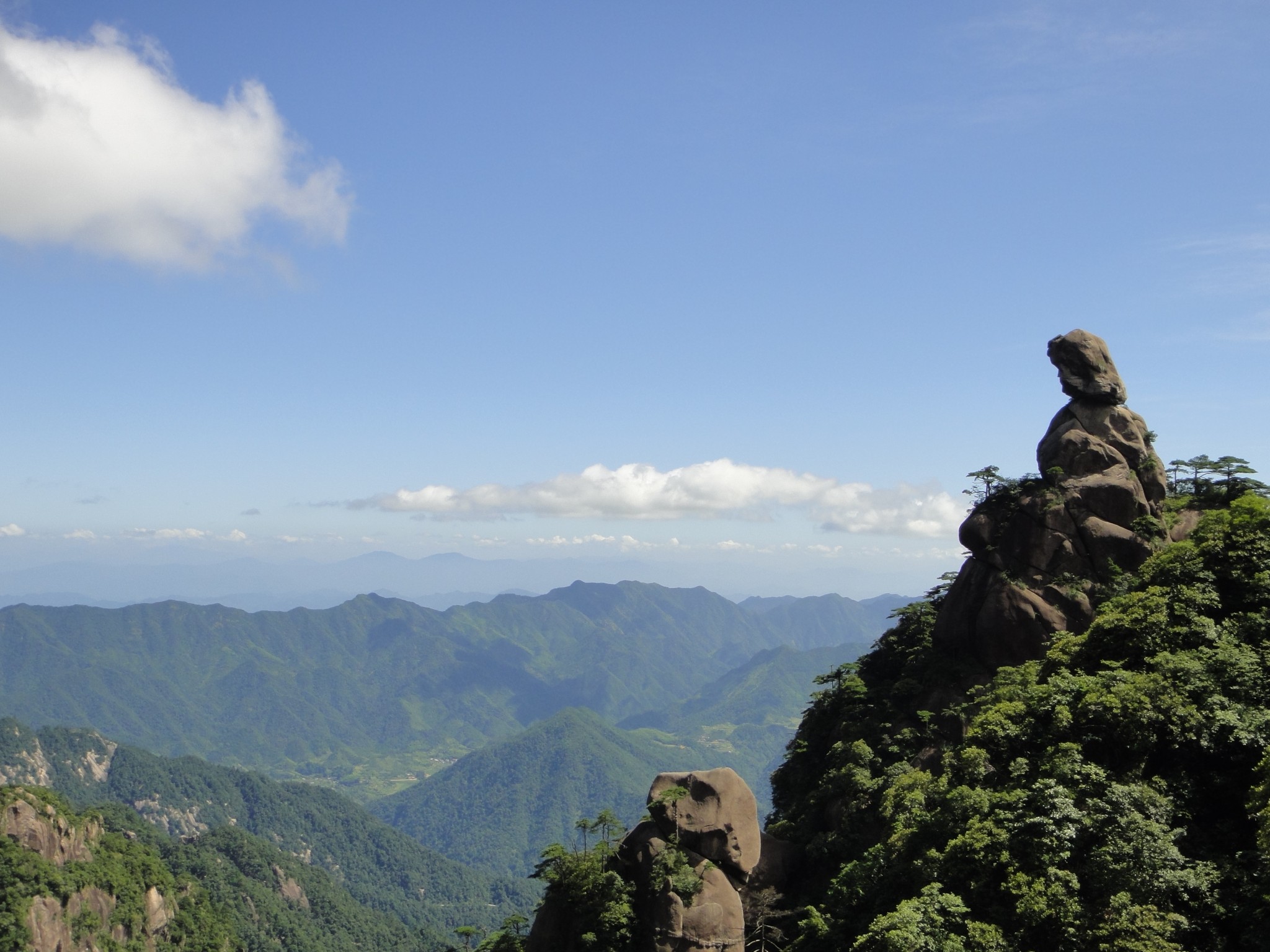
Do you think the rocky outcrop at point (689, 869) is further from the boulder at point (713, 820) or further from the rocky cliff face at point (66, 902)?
the rocky cliff face at point (66, 902)

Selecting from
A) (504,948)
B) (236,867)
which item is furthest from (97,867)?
(504,948)

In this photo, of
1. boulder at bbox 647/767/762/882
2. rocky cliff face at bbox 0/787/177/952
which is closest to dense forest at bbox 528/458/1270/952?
boulder at bbox 647/767/762/882

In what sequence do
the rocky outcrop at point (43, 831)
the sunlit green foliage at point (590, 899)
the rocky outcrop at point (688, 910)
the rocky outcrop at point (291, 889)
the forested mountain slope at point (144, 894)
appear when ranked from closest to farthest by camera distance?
the rocky outcrop at point (688, 910) < the sunlit green foliage at point (590, 899) < the forested mountain slope at point (144, 894) < the rocky outcrop at point (43, 831) < the rocky outcrop at point (291, 889)

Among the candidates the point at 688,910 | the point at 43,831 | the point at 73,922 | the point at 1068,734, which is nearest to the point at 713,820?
the point at 688,910

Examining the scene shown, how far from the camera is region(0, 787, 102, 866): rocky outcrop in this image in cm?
11112

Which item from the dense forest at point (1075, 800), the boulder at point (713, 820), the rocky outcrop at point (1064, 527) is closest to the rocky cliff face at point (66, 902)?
the dense forest at point (1075, 800)

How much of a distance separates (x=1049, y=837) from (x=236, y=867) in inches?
7201

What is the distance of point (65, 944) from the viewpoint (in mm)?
108438

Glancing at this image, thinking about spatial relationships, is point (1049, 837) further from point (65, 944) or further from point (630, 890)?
point (65, 944)

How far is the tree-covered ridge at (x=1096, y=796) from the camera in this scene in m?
26.4

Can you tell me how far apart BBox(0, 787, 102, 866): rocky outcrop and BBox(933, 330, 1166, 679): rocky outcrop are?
122302mm

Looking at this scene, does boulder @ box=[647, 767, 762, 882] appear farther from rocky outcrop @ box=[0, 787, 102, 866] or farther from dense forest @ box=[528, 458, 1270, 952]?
rocky outcrop @ box=[0, 787, 102, 866]

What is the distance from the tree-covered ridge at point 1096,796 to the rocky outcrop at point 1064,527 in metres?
2.92

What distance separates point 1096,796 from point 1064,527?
71.3ft
